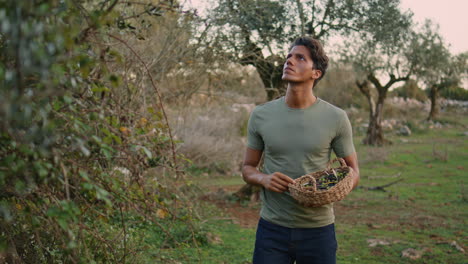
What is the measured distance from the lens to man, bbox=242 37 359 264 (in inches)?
120

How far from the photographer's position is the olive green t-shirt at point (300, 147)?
3088 mm

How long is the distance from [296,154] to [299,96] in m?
0.40

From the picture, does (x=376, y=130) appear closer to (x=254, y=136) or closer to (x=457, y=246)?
(x=457, y=246)

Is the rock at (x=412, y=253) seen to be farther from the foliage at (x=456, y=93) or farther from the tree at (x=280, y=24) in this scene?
the foliage at (x=456, y=93)

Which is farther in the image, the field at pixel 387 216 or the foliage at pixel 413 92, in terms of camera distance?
the foliage at pixel 413 92

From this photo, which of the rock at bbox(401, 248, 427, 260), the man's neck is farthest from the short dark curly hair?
the rock at bbox(401, 248, 427, 260)

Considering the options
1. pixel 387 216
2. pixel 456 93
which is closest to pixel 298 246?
pixel 387 216

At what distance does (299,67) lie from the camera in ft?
10.9

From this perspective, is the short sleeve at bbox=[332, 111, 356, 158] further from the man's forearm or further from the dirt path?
the dirt path

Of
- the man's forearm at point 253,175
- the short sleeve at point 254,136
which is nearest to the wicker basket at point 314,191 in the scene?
the man's forearm at point 253,175

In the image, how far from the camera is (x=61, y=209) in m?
1.75

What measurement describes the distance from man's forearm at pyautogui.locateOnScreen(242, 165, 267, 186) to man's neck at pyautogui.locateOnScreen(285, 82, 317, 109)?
0.51m

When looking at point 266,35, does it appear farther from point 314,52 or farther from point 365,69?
point 365,69

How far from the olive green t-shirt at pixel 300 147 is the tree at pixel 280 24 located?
4896 mm
